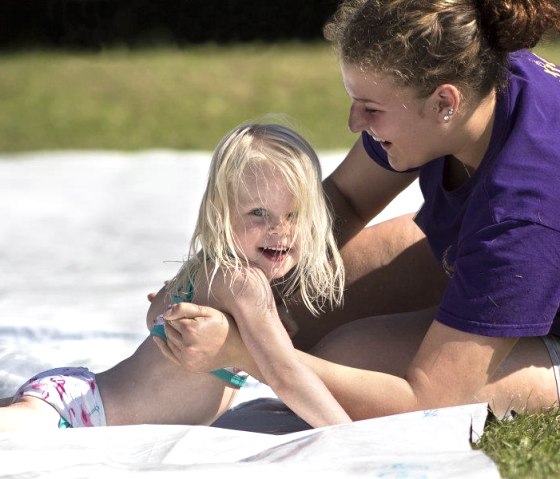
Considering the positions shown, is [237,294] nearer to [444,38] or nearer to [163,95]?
[444,38]

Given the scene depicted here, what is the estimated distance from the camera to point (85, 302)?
12.3 feet

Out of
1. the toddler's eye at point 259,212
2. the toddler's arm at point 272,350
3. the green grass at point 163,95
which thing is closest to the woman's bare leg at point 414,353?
the toddler's arm at point 272,350

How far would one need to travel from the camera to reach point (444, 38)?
237 centimetres

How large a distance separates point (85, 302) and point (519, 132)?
179 centimetres

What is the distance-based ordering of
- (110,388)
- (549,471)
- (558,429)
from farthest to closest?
(110,388) → (558,429) → (549,471)

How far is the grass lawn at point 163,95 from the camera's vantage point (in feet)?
25.2

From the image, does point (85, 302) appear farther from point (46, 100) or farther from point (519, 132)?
point (46, 100)

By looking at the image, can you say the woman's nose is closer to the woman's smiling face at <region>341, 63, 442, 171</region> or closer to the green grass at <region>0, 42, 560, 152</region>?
the woman's smiling face at <region>341, 63, 442, 171</region>

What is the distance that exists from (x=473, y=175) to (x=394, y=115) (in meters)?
0.24

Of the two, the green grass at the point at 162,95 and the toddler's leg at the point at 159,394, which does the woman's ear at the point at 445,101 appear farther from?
the green grass at the point at 162,95

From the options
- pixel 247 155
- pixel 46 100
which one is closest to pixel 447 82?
pixel 247 155

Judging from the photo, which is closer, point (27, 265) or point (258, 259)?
point (258, 259)

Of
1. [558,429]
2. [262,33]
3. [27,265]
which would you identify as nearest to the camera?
[558,429]

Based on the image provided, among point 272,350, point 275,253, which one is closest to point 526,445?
point 272,350
